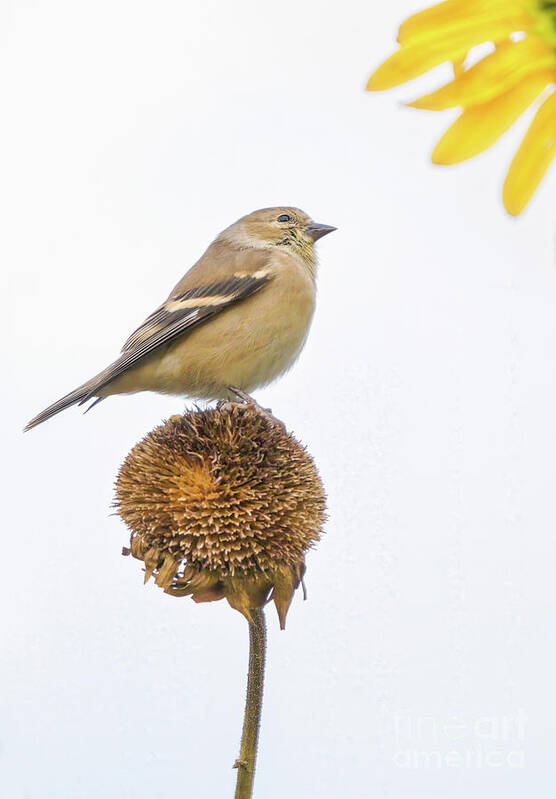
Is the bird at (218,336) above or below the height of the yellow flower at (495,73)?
above

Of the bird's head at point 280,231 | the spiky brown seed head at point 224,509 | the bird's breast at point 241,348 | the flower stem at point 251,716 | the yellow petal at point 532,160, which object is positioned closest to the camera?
the yellow petal at point 532,160

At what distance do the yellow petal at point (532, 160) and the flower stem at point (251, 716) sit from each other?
1388 millimetres

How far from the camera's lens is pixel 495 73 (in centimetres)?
55

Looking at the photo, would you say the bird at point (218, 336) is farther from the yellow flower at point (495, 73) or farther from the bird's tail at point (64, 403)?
the yellow flower at point (495, 73)

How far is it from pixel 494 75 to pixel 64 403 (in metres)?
2.89

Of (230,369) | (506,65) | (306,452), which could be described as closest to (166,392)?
(230,369)

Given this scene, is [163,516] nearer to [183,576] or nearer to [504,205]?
[183,576]

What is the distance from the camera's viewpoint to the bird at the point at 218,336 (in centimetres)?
321

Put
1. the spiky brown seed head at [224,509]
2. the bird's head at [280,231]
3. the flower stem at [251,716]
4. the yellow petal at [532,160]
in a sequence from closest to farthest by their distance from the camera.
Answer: the yellow petal at [532,160] → the flower stem at [251,716] → the spiky brown seed head at [224,509] → the bird's head at [280,231]

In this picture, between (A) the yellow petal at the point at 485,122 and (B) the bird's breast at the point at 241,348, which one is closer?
(A) the yellow petal at the point at 485,122

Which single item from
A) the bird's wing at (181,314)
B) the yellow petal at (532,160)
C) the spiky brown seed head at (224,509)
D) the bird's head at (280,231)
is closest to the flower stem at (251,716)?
the spiky brown seed head at (224,509)

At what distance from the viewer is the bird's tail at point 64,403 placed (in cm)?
325

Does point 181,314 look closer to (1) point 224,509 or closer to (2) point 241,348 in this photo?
(2) point 241,348

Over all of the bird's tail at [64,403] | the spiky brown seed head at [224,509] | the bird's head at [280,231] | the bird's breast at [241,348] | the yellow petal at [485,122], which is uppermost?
the bird's head at [280,231]
